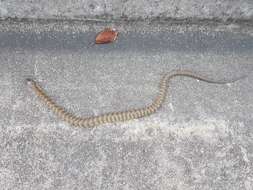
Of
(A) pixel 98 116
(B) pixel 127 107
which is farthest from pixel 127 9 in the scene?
(A) pixel 98 116

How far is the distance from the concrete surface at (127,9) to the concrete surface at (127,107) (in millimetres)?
152

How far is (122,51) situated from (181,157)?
4.85 ft

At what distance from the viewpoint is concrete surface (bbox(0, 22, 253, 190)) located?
4391mm

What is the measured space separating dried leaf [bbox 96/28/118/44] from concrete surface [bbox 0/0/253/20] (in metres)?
0.18

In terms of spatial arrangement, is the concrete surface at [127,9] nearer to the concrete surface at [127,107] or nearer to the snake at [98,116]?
the concrete surface at [127,107]

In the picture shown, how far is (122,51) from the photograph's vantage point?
5332 millimetres

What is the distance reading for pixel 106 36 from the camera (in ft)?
17.6

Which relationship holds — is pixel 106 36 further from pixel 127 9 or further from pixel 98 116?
pixel 98 116

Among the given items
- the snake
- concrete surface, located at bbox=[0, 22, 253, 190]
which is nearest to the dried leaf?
concrete surface, located at bbox=[0, 22, 253, 190]

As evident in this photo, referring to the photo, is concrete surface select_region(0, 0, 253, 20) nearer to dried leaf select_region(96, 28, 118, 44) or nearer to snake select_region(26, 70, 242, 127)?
dried leaf select_region(96, 28, 118, 44)

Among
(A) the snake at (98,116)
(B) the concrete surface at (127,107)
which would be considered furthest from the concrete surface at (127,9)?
(A) the snake at (98,116)

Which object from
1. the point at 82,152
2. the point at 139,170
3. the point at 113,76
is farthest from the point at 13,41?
the point at 139,170

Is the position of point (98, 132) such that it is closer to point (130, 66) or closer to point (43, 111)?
point (43, 111)

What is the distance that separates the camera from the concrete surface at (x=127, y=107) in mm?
4391
